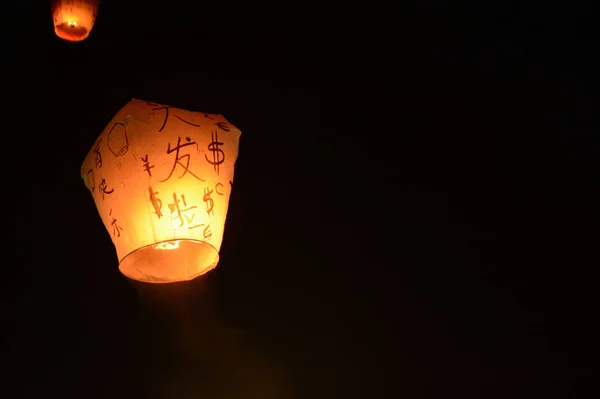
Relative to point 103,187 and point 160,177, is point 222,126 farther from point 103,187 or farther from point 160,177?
point 103,187

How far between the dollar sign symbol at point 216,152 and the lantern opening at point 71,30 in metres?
1.05

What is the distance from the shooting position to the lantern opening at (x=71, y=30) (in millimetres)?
2797

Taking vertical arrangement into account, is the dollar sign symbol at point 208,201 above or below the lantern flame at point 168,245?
above

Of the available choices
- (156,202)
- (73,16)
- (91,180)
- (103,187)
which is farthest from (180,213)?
(73,16)

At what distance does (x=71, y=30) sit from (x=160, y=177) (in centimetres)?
116

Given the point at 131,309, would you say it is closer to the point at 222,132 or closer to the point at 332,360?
the point at 332,360

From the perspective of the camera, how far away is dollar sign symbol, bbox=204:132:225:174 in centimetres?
224

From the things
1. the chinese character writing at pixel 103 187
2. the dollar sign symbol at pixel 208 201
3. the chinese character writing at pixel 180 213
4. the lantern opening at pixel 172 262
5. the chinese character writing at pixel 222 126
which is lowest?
the lantern opening at pixel 172 262

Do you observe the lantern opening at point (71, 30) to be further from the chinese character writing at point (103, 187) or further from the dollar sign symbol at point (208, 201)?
the dollar sign symbol at point (208, 201)

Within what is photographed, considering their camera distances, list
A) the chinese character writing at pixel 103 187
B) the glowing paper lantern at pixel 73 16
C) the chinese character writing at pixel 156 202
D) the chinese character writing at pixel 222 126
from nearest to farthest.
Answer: the chinese character writing at pixel 156 202, the chinese character writing at pixel 103 187, the chinese character writing at pixel 222 126, the glowing paper lantern at pixel 73 16

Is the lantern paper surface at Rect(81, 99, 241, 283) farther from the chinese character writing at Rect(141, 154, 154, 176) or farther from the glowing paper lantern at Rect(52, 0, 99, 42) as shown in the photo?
the glowing paper lantern at Rect(52, 0, 99, 42)

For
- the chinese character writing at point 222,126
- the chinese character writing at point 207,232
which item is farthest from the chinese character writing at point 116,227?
the chinese character writing at point 222,126

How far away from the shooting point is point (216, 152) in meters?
2.26

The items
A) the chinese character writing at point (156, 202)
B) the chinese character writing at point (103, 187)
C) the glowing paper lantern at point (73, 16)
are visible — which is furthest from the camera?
the glowing paper lantern at point (73, 16)
